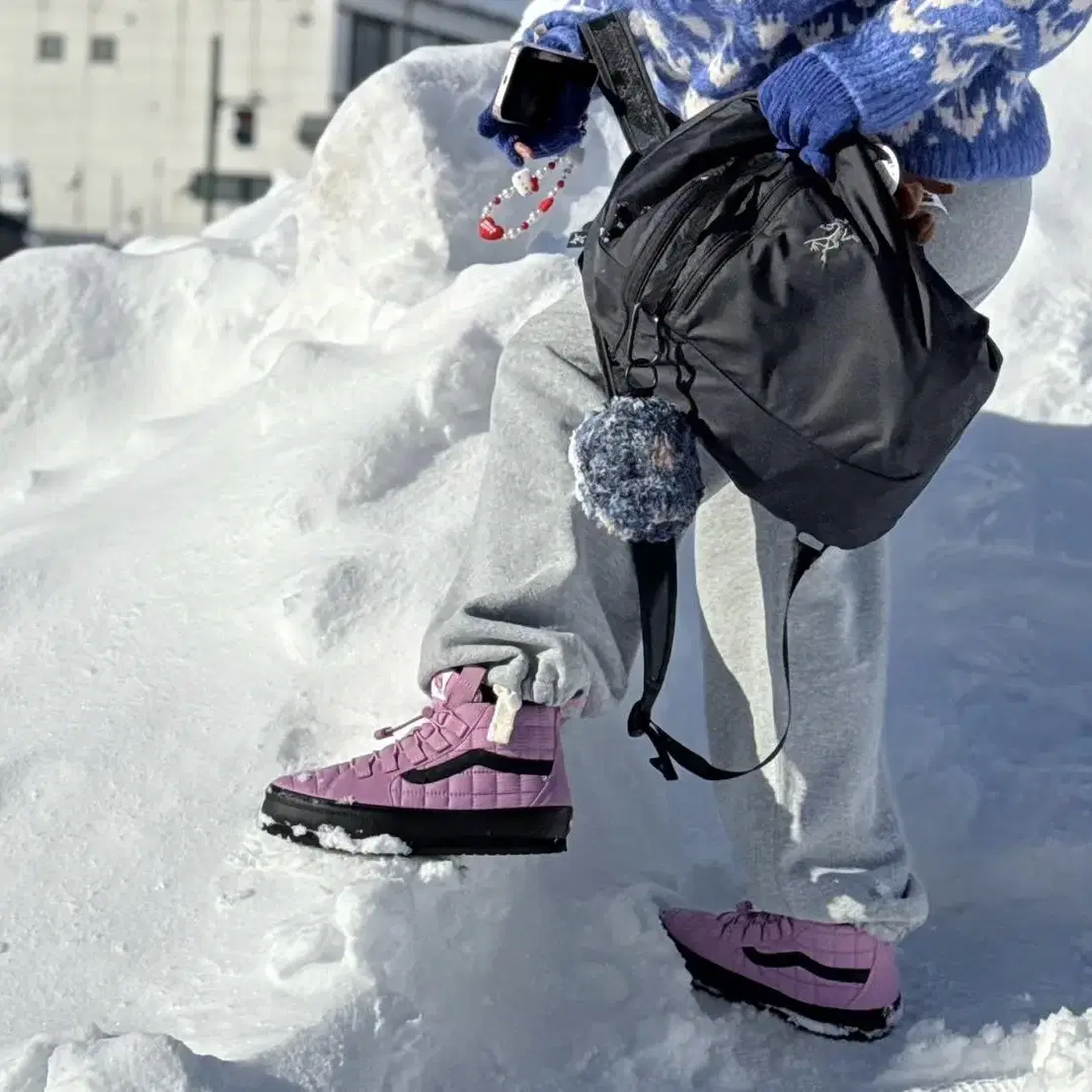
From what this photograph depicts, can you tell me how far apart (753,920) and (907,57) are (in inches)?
37.6

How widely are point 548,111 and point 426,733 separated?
760 mm

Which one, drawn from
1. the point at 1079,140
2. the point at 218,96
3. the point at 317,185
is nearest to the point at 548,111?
the point at 317,185

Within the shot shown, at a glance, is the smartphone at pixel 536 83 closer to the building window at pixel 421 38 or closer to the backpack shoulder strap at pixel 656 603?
the backpack shoulder strap at pixel 656 603

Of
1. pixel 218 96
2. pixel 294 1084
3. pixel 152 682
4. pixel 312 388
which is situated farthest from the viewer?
pixel 218 96

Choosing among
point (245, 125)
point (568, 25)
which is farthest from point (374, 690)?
point (245, 125)

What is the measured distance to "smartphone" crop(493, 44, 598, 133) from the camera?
174 cm

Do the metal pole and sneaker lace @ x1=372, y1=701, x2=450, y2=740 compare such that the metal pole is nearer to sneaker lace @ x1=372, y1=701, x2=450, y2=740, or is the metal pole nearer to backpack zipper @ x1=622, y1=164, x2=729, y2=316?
sneaker lace @ x1=372, y1=701, x2=450, y2=740

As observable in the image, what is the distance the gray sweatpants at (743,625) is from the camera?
59.2 inches

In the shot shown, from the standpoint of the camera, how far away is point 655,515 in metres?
1.45

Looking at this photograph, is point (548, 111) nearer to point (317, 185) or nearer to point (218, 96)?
point (317, 185)

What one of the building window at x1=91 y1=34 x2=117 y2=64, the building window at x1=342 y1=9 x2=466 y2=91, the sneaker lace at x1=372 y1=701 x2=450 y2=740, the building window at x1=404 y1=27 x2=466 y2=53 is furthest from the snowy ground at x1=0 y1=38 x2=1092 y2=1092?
the building window at x1=91 y1=34 x2=117 y2=64

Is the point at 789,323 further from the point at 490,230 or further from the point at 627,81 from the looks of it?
the point at 490,230

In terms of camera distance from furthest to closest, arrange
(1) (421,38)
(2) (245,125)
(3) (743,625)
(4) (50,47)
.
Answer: (1) (421,38) → (4) (50,47) → (2) (245,125) → (3) (743,625)

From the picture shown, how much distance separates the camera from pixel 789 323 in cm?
136
